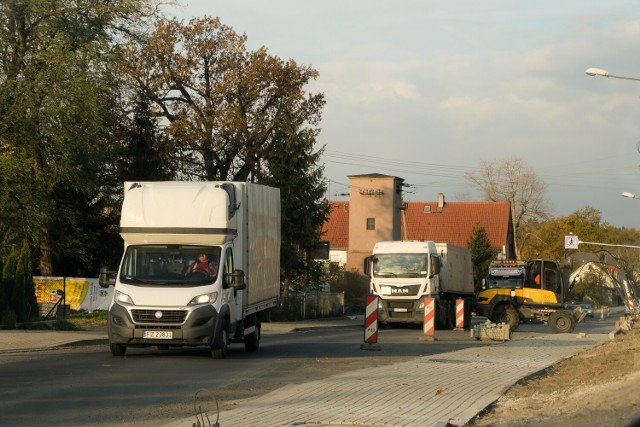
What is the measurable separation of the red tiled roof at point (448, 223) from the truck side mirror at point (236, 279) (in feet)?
260

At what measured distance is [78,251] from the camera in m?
44.9

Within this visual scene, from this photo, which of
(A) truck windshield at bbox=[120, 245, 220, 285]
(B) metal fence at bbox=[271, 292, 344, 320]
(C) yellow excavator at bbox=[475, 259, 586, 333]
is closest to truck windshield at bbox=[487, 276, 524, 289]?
(C) yellow excavator at bbox=[475, 259, 586, 333]

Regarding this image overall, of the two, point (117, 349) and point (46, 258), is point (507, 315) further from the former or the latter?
point (117, 349)

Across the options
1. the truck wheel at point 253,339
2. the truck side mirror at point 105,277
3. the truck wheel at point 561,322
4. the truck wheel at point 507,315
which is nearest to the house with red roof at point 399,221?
the truck wheel at point 507,315

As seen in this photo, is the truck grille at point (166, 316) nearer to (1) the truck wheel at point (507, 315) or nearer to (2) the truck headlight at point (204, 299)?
(2) the truck headlight at point (204, 299)

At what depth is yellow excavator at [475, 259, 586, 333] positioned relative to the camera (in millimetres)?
39344

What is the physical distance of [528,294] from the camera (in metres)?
39.8

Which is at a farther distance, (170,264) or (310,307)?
(310,307)

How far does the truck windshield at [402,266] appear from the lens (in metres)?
38.2

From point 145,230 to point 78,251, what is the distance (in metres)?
26.5

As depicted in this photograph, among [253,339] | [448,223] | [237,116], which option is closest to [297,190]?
[237,116]

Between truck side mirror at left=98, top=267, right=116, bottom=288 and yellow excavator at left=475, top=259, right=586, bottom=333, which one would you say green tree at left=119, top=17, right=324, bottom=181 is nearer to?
yellow excavator at left=475, top=259, right=586, bottom=333

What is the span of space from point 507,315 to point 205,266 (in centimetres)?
2246

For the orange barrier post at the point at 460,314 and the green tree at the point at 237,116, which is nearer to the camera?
the orange barrier post at the point at 460,314
